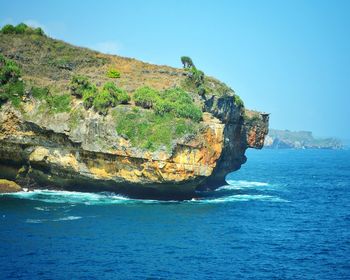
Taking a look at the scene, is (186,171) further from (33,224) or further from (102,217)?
(33,224)

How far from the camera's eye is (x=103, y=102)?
202 ft

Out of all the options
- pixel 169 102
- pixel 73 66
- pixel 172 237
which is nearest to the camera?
pixel 172 237

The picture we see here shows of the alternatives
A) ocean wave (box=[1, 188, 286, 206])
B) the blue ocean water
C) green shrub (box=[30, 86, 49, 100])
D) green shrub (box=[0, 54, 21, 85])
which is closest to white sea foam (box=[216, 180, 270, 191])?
ocean wave (box=[1, 188, 286, 206])

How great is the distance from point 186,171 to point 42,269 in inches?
1045

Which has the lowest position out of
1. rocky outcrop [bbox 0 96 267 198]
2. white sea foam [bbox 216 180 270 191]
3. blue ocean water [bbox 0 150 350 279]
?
blue ocean water [bbox 0 150 350 279]

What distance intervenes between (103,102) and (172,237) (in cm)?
2458

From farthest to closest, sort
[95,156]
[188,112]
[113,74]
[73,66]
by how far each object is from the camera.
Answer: [73,66] < [113,74] < [188,112] < [95,156]

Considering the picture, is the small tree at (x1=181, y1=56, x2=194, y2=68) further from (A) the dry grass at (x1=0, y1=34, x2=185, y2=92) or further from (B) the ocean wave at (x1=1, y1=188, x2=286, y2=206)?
(B) the ocean wave at (x1=1, y1=188, x2=286, y2=206)

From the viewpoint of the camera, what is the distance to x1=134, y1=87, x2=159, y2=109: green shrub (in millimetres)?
63875

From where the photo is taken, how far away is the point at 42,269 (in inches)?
1352

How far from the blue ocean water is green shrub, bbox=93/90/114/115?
11.6m

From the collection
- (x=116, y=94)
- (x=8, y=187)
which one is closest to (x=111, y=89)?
(x=116, y=94)

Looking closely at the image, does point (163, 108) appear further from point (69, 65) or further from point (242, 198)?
point (69, 65)

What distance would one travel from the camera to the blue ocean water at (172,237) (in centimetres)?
3516
